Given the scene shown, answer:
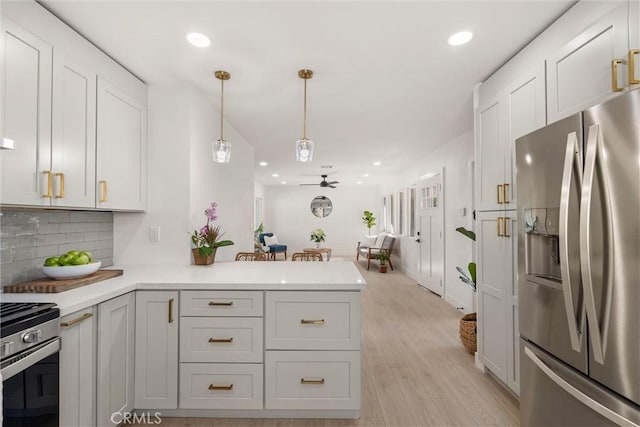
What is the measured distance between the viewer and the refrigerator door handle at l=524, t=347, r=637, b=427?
3.43 ft

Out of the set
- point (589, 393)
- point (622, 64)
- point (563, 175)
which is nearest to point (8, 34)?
point (563, 175)

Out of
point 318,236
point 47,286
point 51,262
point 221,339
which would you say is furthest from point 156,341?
point 318,236

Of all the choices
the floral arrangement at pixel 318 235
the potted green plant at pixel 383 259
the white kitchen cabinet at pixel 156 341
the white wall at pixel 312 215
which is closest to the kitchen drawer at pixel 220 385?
the white kitchen cabinet at pixel 156 341

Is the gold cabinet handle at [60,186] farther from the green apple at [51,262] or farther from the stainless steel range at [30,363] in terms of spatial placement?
the stainless steel range at [30,363]

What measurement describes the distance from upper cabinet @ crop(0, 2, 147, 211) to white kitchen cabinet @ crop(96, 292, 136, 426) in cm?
67

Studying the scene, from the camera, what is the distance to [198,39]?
1.96 metres

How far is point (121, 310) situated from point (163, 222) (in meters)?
0.93

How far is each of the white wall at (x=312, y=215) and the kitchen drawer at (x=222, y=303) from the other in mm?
8884

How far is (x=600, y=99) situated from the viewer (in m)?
1.44

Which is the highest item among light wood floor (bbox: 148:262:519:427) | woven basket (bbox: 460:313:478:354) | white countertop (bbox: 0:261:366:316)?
white countertop (bbox: 0:261:366:316)

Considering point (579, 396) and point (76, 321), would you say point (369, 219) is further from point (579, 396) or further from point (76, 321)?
point (76, 321)

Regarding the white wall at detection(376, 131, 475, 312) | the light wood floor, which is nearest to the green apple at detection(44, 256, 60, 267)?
the light wood floor

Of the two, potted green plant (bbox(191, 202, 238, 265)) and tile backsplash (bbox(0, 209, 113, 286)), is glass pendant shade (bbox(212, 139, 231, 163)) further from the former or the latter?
tile backsplash (bbox(0, 209, 113, 286))

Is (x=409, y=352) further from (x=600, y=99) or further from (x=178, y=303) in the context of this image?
(x=600, y=99)
